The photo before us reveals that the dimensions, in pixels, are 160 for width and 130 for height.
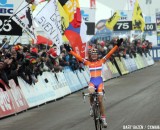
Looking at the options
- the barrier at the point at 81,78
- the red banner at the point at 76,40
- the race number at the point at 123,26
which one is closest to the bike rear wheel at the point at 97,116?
the red banner at the point at 76,40

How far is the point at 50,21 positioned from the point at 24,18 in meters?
2.33

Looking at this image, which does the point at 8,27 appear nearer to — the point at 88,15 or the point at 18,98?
the point at 18,98

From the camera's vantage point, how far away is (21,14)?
17.1 meters

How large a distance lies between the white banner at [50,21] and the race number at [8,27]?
8.11ft

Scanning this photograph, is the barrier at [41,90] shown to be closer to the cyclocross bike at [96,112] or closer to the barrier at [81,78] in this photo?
the barrier at [81,78]

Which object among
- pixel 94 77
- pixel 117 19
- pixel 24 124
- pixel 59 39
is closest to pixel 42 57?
pixel 59 39

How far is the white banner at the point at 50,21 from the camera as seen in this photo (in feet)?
63.4

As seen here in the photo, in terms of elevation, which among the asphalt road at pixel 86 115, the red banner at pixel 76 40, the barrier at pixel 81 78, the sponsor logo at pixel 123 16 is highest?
the sponsor logo at pixel 123 16

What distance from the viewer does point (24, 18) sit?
56.5 ft

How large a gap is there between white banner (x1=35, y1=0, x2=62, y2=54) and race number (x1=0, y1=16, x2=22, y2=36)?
247 centimetres

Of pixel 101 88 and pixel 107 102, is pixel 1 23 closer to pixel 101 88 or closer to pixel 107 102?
pixel 107 102

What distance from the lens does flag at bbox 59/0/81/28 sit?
21.9 m

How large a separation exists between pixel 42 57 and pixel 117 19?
16224mm

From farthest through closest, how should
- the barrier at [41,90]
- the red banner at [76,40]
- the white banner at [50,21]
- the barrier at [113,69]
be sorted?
1. the barrier at [113,69]
2. the red banner at [76,40]
3. the white banner at [50,21]
4. the barrier at [41,90]
